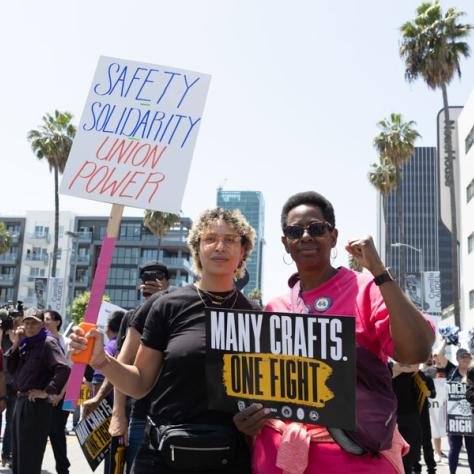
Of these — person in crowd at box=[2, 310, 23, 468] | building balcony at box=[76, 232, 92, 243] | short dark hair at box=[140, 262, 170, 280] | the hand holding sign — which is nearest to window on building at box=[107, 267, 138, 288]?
building balcony at box=[76, 232, 92, 243]

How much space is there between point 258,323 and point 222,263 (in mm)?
729

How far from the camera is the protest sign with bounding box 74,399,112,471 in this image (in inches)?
201

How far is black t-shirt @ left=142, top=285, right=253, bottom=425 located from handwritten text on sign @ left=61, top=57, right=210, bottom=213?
947mm

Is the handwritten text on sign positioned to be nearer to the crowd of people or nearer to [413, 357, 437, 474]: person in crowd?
the crowd of people

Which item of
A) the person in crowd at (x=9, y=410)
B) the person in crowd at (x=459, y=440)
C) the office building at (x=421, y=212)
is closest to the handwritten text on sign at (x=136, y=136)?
the person in crowd at (x=9, y=410)

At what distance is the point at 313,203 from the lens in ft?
8.29

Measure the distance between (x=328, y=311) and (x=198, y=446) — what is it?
0.86 meters

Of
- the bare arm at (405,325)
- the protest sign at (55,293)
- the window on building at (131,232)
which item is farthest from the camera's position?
the window on building at (131,232)

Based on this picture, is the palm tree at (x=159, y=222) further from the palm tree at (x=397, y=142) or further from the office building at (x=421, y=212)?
the office building at (x=421, y=212)

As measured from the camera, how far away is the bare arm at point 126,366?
2588 mm

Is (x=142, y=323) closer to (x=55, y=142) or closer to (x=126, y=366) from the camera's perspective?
(x=126, y=366)

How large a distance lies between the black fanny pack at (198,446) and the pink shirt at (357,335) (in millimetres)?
217

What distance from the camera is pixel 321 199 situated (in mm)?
2537

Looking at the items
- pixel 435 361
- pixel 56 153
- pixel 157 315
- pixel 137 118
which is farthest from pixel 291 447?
pixel 56 153
